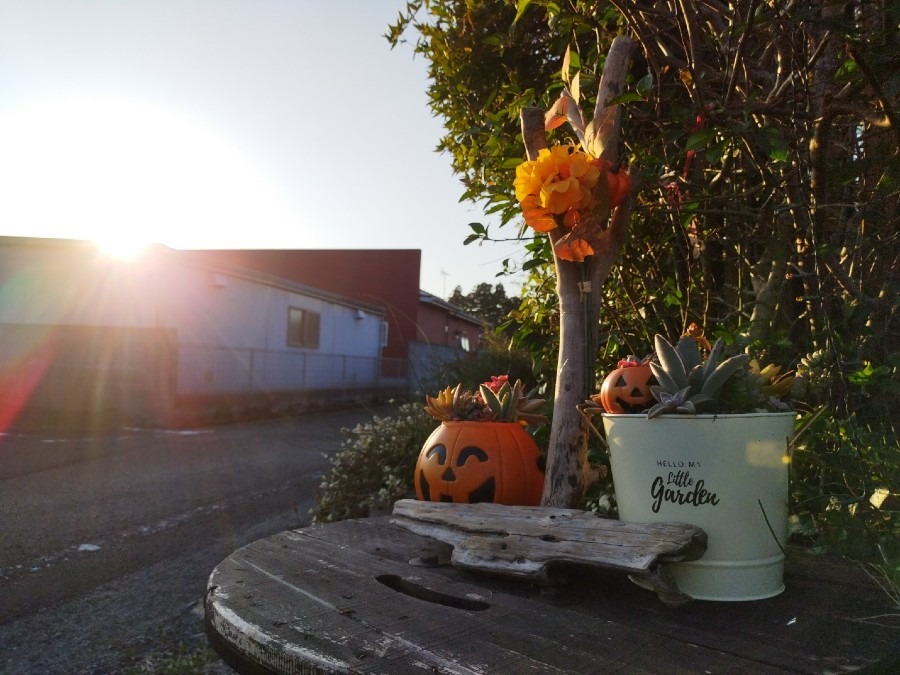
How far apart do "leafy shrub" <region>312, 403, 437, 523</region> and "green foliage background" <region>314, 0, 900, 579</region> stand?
119 cm

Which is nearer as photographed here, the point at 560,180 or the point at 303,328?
the point at 560,180

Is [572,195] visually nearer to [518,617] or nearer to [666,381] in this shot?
[666,381]

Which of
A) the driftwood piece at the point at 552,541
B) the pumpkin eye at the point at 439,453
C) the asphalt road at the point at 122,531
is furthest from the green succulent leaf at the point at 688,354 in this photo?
the asphalt road at the point at 122,531

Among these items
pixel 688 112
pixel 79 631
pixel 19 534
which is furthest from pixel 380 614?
pixel 19 534

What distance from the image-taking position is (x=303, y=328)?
68.5 ft

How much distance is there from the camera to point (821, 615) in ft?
3.80

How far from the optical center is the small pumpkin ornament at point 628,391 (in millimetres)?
1400

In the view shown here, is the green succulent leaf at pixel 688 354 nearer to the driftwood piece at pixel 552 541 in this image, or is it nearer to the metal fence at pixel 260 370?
the driftwood piece at pixel 552 541

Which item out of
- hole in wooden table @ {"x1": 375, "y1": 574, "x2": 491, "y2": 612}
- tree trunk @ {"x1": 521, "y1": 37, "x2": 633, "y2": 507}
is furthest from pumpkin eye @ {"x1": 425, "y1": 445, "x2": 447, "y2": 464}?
hole in wooden table @ {"x1": 375, "y1": 574, "x2": 491, "y2": 612}

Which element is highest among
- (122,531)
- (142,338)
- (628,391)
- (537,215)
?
(537,215)

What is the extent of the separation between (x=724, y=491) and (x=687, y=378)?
21cm

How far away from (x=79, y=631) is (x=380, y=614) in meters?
2.54

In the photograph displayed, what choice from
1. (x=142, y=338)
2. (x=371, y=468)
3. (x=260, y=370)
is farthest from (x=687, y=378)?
(x=260, y=370)

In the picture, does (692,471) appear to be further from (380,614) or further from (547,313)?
(547,313)
